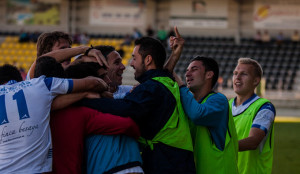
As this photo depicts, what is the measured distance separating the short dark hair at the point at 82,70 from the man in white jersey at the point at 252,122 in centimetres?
133

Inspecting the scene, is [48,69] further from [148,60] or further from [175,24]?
[175,24]

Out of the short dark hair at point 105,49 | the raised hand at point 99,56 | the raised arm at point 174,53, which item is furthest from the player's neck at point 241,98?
the raised hand at point 99,56

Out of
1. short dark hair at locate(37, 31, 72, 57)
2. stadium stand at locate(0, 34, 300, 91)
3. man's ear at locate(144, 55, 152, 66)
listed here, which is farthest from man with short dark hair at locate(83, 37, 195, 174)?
stadium stand at locate(0, 34, 300, 91)

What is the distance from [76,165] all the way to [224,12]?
23473mm

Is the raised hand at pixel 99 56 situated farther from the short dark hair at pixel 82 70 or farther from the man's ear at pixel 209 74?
the man's ear at pixel 209 74

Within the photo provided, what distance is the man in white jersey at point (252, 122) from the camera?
3.67 metres

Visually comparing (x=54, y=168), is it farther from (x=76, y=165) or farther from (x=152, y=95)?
(x=152, y=95)

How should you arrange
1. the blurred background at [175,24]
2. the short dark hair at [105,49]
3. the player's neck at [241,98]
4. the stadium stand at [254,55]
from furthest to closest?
1. the blurred background at [175,24]
2. the stadium stand at [254,55]
3. the player's neck at [241,98]
4. the short dark hair at [105,49]

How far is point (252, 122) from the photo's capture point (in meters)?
3.84

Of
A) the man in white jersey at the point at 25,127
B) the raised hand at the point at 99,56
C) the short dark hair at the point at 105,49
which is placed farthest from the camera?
the short dark hair at the point at 105,49

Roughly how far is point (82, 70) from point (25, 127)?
552 mm

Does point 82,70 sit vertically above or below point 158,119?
above

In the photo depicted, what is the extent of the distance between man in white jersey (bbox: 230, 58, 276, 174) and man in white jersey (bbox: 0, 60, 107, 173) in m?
1.63

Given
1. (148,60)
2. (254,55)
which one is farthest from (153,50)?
(254,55)
